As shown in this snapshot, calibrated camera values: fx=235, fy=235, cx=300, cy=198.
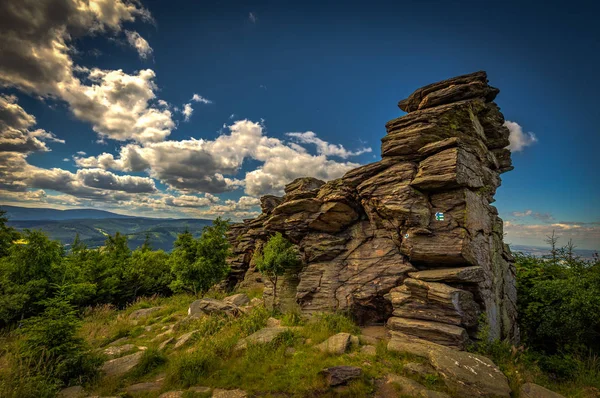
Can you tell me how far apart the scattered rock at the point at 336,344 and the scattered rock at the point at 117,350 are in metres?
11.2

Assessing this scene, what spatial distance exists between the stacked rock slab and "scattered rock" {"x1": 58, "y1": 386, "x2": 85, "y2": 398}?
13185 millimetres

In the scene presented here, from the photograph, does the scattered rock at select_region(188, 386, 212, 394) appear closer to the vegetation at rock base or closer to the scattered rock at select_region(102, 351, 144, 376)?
the vegetation at rock base

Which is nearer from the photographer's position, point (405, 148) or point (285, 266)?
point (405, 148)

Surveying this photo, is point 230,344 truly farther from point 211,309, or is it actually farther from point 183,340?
point 211,309

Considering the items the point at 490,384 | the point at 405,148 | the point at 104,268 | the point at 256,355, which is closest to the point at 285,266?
the point at 256,355

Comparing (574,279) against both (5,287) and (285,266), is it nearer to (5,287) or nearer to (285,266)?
(285,266)

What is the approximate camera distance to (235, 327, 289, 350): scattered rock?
12.6 m

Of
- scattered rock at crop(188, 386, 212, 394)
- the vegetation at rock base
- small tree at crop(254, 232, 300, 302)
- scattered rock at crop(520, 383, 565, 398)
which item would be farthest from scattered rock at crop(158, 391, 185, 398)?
scattered rock at crop(520, 383, 565, 398)

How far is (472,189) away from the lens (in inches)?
642

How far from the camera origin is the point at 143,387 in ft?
32.0

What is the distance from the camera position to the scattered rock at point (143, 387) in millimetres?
9363

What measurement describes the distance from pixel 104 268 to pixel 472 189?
1630 inches

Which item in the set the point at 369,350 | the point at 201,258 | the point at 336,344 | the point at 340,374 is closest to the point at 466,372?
the point at 369,350

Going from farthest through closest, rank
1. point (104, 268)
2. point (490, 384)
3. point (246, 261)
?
point (246, 261) < point (104, 268) < point (490, 384)
